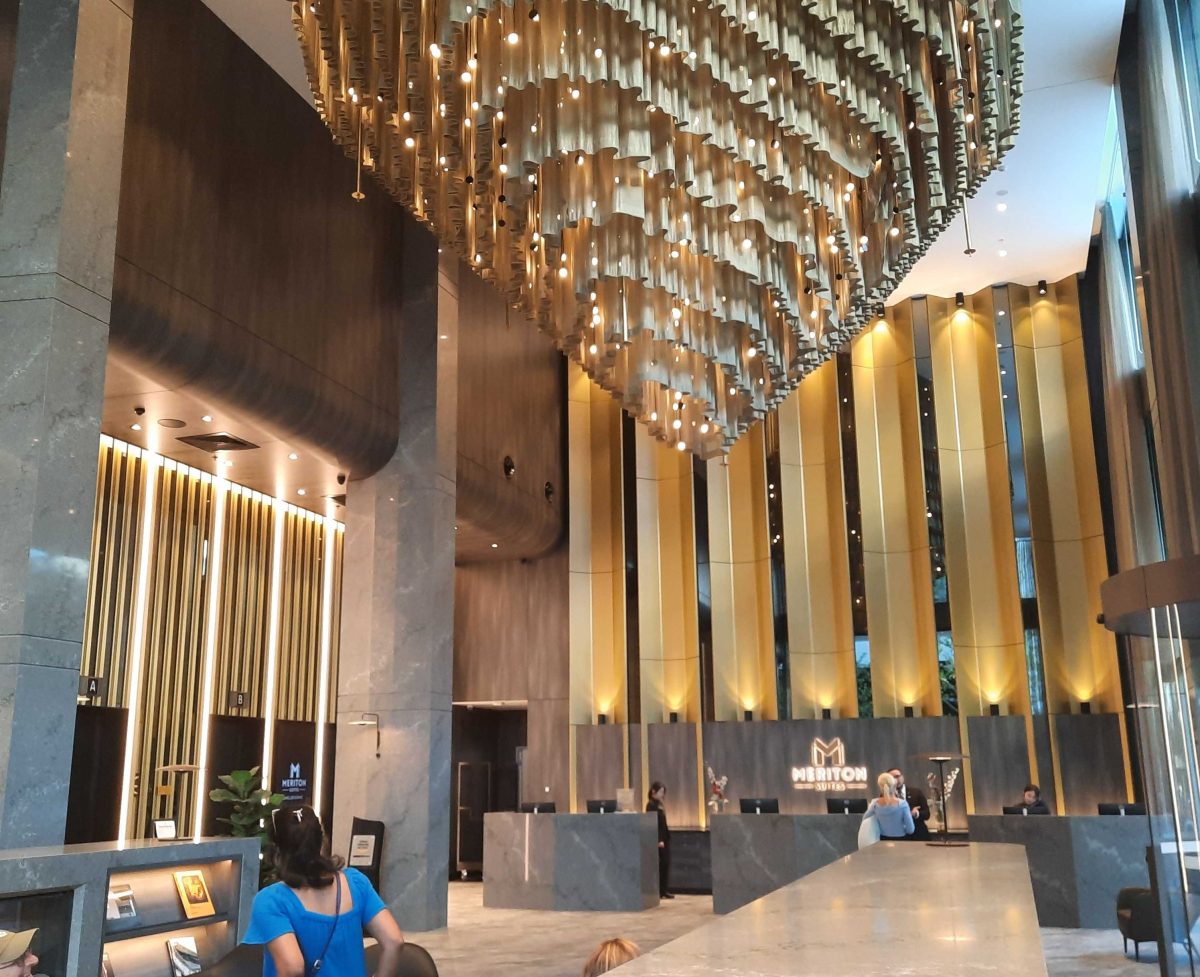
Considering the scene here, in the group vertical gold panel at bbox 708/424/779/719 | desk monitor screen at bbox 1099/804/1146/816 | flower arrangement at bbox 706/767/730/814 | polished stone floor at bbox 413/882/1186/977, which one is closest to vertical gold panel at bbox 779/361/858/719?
vertical gold panel at bbox 708/424/779/719

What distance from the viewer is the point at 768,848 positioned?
41.1ft

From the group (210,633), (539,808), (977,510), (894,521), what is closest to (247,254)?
(210,633)

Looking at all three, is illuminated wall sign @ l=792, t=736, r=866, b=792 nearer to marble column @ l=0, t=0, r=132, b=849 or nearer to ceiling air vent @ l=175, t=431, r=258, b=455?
ceiling air vent @ l=175, t=431, r=258, b=455

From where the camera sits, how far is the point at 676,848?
16094mm

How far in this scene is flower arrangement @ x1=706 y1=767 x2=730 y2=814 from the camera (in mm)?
16531

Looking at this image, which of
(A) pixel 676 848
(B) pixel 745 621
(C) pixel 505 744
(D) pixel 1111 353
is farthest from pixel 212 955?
(C) pixel 505 744

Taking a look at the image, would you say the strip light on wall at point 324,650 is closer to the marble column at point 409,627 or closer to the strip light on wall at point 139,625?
the strip light on wall at point 139,625

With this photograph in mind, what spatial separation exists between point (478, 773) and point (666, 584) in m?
5.12

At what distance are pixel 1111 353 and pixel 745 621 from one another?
259 inches

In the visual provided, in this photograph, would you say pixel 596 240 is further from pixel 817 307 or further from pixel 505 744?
pixel 505 744

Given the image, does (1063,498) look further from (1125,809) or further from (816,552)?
(1125,809)

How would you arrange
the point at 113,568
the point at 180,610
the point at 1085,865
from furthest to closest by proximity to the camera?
the point at 180,610
the point at 113,568
the point at 1085,865

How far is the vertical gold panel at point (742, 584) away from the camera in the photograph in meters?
17.4

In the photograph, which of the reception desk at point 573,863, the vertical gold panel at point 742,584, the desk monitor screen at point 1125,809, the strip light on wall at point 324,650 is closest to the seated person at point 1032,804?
the desk monitor screen at point 1125,809
